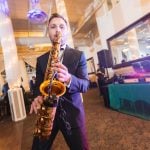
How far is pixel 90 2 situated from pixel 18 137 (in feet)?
18.8

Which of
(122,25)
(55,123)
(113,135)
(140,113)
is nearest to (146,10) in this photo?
(122,25)

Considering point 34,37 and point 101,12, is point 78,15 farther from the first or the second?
point 34,37

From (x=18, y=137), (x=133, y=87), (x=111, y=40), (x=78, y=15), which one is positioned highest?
(x=78, y=15)

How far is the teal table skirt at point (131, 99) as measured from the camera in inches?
138

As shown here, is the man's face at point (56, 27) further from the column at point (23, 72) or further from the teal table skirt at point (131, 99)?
the column at point (23, 72)

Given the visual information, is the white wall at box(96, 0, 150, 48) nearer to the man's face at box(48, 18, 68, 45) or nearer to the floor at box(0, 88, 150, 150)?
the floor at box(0, 88, 150, 150)

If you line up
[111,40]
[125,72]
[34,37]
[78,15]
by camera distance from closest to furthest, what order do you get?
[125,72], [111,40], [78,15], [34,37]

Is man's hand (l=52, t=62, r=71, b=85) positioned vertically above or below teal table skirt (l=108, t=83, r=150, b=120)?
above

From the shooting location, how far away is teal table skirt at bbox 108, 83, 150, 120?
3.51 meters

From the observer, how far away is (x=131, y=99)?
3.91 meters

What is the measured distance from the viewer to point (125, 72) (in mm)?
5262

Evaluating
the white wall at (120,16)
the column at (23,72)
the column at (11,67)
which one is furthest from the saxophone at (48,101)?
the column at (23,72)

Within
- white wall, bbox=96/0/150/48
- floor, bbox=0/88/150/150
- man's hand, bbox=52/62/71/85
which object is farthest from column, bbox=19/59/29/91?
man's hand, bbox=52/62/71/85

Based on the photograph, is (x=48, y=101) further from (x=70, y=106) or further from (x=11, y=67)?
(x=11, y=67)
